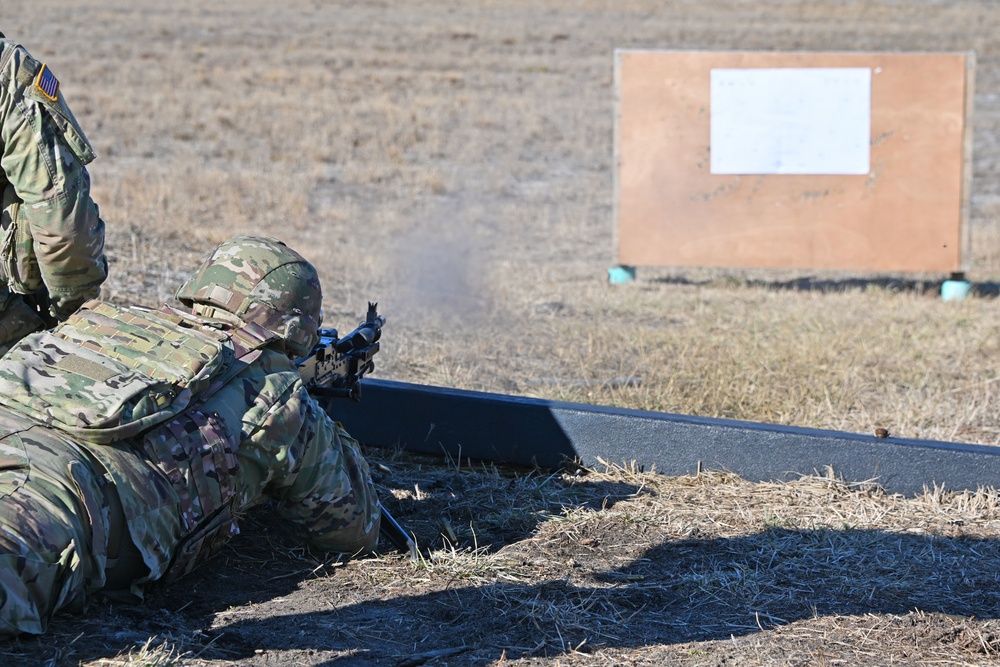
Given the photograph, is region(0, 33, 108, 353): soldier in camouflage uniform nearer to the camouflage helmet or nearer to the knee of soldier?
the camouflage helmet

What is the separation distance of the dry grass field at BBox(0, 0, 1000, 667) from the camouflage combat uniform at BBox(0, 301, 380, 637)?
0.63 ft

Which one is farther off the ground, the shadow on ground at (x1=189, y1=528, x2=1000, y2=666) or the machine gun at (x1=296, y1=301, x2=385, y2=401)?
the machine gun at (x1=296, y1=301, x2=385, y2=401)

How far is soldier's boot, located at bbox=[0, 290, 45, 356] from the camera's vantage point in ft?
11.4

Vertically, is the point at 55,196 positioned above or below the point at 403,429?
above

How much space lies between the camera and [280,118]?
1680 cm

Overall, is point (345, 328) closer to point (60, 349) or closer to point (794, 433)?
point (794, 433)

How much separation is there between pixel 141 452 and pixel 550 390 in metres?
2.81

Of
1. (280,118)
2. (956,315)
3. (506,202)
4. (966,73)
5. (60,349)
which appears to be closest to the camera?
(60,349)

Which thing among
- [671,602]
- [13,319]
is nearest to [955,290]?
[671,602]

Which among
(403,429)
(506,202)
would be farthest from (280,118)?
(403,429)

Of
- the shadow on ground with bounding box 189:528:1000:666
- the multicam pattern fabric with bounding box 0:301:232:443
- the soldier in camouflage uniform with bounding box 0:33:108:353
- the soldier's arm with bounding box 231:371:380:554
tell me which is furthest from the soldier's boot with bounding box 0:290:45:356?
the shadow on ground with bounding box 189:528:1000:666

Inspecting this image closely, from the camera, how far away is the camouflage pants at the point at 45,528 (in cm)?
246

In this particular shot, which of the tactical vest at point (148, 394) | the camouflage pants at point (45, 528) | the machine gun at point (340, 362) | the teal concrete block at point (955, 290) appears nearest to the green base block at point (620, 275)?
the teal concrete block at point (955, 290)

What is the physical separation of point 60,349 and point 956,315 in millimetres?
6151
